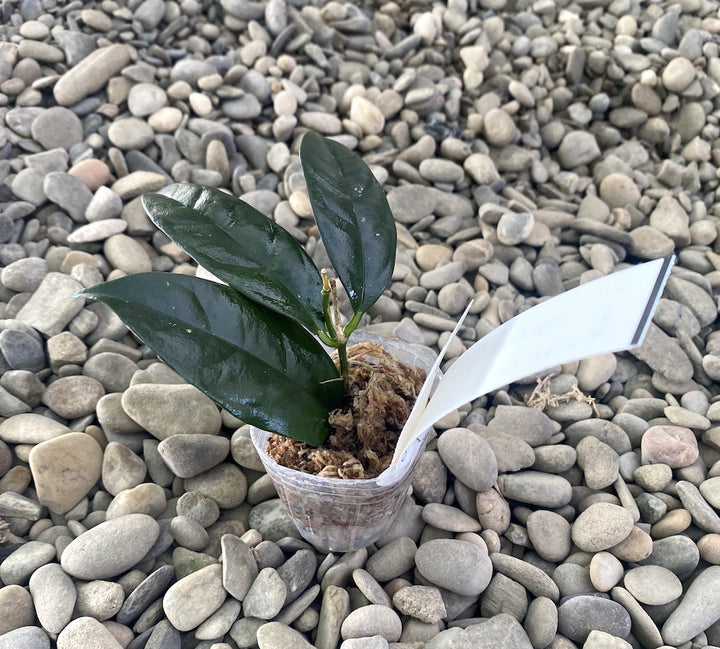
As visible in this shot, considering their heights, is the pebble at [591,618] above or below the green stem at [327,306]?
below

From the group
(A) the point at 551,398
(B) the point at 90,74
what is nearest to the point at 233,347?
(A) the point at 551,398

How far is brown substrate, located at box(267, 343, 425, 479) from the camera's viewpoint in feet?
2.81

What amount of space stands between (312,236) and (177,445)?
666 millimetres

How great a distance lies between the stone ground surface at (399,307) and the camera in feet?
3.05

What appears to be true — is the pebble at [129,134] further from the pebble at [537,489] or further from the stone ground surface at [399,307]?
the pebble at [537,489]

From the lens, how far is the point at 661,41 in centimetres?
212

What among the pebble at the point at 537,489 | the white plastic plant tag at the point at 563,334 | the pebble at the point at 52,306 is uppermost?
the white plastic plant tag at the point at 563,334

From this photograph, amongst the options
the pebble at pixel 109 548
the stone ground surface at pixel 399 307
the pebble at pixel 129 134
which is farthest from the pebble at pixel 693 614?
the pebble at pixel 129 134

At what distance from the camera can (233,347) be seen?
0.75 meters

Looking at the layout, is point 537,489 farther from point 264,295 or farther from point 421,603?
point 264,295

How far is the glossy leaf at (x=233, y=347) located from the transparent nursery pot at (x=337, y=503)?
72 mm

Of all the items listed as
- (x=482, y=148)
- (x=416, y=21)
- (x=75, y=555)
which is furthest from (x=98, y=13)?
(x=75, y=555)

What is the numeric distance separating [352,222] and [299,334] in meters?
0.18

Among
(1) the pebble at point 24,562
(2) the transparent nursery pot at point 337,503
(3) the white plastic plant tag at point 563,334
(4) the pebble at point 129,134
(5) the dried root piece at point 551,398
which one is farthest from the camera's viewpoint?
(4) the pebble at point 129,134
